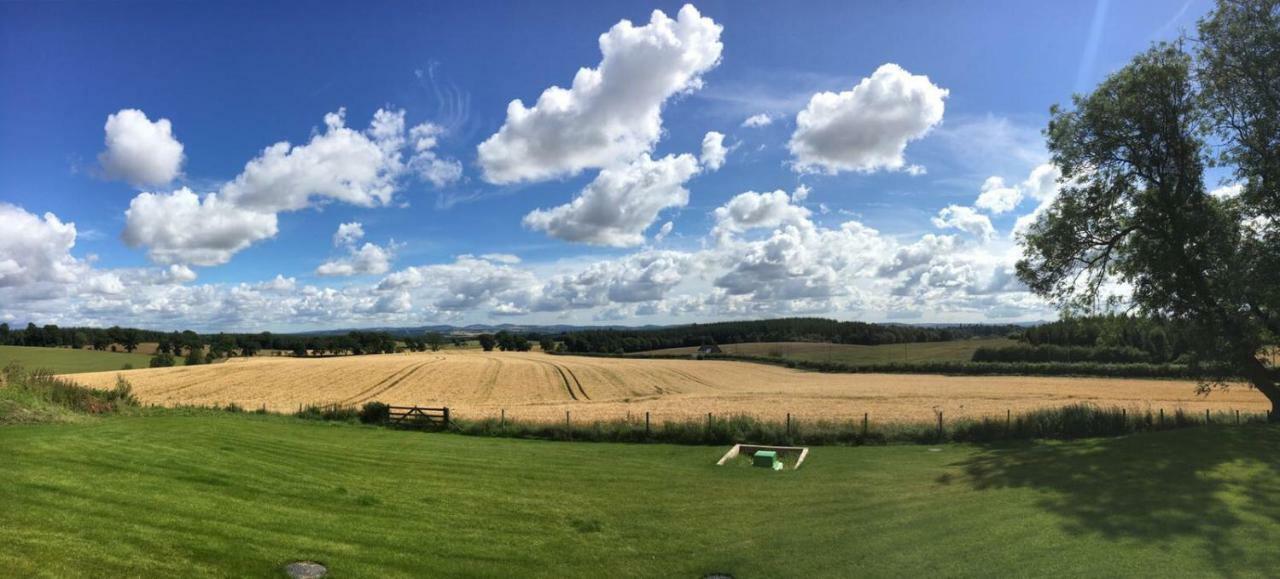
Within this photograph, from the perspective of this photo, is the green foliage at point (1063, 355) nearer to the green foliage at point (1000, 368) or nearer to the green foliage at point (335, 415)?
the green foliage at point (1000, 368)

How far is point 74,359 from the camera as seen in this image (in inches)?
3816

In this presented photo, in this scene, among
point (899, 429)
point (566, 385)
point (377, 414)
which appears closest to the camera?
point (899, 429)

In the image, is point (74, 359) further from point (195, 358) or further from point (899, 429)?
point (899, 429)

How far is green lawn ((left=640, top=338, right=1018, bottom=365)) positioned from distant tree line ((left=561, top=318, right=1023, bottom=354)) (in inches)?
357

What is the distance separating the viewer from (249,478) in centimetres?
1250

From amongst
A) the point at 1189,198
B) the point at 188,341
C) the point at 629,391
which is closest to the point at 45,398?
the point at 1189,198

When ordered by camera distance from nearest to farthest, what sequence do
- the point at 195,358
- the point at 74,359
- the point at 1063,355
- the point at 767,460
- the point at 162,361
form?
the point at 767,460 → the point at 1063,355 → the point at 74,359 → the point at 162,361 → the point at 195,358

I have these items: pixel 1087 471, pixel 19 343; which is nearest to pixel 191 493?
pixel 1087 471

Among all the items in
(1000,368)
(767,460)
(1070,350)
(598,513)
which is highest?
(1070,350)

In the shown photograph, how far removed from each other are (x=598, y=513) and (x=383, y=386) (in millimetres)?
57258

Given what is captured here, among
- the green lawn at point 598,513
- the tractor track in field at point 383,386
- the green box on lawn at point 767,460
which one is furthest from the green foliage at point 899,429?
the tractor track in field at point 383,386

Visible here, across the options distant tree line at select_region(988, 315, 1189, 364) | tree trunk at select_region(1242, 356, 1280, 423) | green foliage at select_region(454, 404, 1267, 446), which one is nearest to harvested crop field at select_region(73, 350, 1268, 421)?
distant tree line at select_region(988, 315, 1189, 364)

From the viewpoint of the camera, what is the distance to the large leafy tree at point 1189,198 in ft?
70.1

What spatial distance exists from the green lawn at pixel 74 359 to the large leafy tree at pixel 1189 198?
105996 mm
